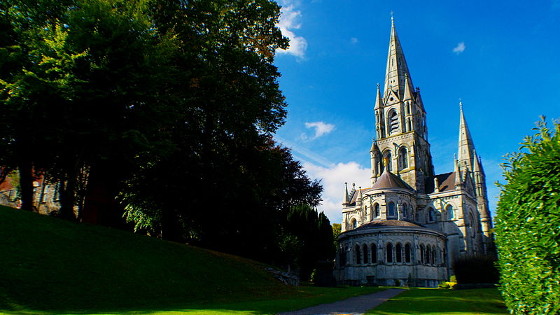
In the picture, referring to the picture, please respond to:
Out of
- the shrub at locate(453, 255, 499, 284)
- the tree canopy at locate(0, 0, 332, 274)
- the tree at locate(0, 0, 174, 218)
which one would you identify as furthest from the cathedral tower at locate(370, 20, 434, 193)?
the tree at locate(0, 0, 174, 218)

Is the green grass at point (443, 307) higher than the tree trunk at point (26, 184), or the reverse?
the tree trunk at point (26, 184)

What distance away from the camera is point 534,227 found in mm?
9156

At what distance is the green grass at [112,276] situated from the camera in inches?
464

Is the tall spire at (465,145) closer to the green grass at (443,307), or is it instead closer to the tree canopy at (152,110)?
the tree canopy at (152,110)

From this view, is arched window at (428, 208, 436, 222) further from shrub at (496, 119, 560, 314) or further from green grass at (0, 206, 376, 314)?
shrub at (496, 119, 560, 314)

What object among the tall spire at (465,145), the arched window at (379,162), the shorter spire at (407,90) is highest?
the shorter spire at (407,90)

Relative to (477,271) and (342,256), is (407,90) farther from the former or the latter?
(477,271)

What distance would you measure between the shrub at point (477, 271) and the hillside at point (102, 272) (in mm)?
29767

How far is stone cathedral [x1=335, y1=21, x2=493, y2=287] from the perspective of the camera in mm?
45406

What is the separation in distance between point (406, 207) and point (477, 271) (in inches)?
581

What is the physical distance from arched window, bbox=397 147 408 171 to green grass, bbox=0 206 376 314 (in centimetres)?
4668

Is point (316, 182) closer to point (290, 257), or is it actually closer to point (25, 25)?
point (290, 257)

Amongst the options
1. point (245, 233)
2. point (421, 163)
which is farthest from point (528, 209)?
point (421, 163)

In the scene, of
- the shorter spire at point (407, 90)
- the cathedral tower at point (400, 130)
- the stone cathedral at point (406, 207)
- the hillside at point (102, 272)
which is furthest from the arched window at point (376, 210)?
the hillside at point (102, 272)
